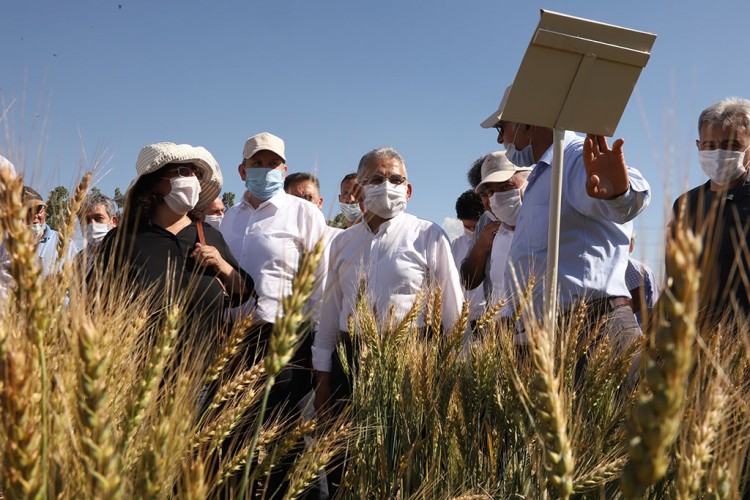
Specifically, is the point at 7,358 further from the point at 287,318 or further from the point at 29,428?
the point at 287,318

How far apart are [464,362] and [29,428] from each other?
136 centimetres

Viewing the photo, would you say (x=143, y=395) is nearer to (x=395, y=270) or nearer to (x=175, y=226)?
(x=175, y=226)

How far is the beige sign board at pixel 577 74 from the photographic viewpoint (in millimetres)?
2061

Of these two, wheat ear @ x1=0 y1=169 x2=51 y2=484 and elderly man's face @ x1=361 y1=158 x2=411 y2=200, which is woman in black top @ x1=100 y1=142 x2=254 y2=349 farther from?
wheat ear @ x1=0 y1=169 x2=51 y2=484

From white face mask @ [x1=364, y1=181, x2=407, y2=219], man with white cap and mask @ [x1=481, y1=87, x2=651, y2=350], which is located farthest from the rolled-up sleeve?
man with white cap and mask @ [x1=481, y1=87, x2=651, y2=350]

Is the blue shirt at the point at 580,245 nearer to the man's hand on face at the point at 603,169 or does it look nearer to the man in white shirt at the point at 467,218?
the man's hand on face at the point at 603,169

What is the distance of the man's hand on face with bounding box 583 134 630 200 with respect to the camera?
2240mm

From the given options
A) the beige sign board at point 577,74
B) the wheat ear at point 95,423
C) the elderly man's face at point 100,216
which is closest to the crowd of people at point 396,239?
the beige sign board at point 577,74

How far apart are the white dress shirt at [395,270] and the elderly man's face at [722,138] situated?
1546 mm

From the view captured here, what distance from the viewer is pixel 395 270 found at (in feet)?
11.8

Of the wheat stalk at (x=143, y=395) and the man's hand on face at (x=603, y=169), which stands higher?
the man's hand on face at (x=603, y=169)

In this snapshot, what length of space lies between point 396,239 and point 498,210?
720 millimetres

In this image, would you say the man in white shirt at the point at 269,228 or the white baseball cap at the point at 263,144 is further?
the white baseball cap at the point at 263,144

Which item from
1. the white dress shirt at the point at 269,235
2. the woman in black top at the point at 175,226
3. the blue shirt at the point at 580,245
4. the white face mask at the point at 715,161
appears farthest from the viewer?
the white dress shirt at the point at 269,235
